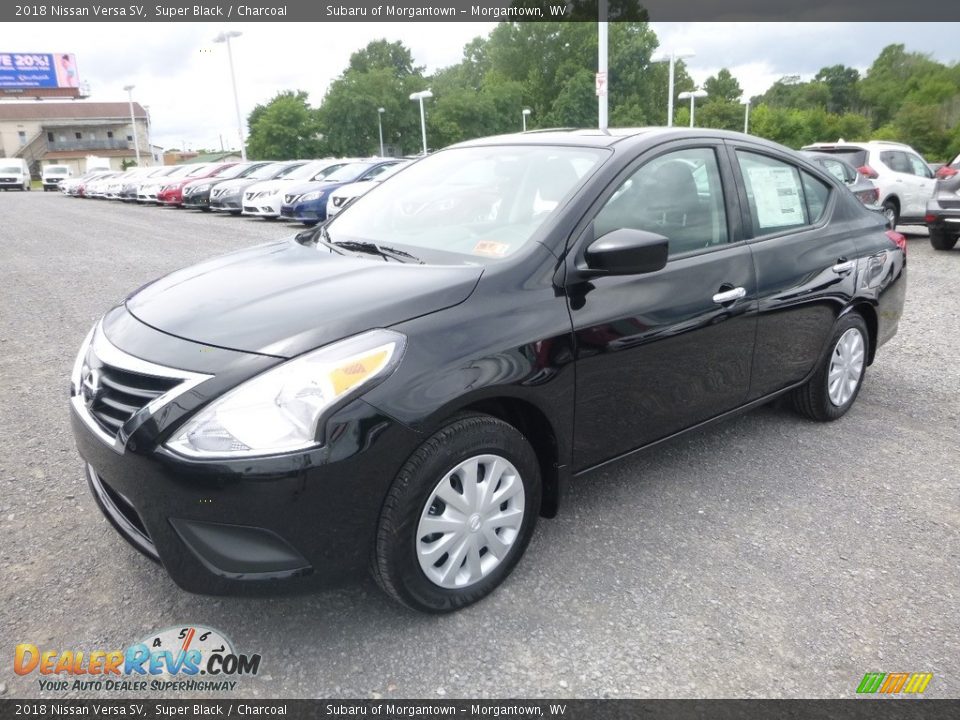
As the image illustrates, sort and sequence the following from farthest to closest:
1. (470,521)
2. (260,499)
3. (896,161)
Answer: (896,161)
(470,521)
(260,499)

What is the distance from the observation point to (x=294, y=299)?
2553mm

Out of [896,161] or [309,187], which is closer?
[896,161]

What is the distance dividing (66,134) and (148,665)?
288 feet

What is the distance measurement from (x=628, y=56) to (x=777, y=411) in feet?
230

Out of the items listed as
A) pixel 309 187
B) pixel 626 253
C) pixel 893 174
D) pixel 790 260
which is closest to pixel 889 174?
pixel 893 174

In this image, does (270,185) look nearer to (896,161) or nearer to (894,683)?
(896,161)

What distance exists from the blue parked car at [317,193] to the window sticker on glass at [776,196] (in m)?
11.6

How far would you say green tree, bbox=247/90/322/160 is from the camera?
195ft

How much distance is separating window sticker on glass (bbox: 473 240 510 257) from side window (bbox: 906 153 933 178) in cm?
1242

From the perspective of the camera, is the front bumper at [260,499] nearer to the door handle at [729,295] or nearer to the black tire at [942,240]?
the door handle at [729,295]

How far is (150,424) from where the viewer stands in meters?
2.16

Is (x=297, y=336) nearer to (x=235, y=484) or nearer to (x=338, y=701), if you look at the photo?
(x=235, y=484)

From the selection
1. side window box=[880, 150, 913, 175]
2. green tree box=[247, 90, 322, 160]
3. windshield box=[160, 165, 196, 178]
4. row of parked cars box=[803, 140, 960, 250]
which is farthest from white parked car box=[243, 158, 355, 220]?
green tree box=[247, 90, 322, 160]

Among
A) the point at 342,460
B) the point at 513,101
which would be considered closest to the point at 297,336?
the point at 342,460
